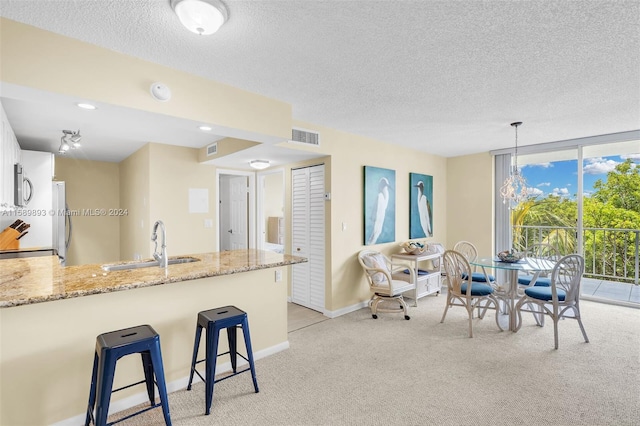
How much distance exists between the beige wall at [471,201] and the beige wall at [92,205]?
649cm

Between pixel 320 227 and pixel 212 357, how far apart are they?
239 cm

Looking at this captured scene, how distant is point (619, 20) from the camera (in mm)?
1739

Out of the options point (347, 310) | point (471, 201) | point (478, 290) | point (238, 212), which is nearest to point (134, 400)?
point (347, 310)

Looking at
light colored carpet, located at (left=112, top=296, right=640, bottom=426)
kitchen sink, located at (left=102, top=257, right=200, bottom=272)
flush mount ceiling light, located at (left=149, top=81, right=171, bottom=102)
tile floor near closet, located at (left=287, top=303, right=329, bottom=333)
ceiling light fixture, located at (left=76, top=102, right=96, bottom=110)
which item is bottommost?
tile floor near closet, located at (left=287, top=303, right=329, bottom=333)

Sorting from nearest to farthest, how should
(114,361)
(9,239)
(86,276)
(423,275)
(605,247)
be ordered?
(114,361)
(86,276)
(9,239)
(423,275)
(605,247)

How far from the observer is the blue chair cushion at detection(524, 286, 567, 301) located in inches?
130

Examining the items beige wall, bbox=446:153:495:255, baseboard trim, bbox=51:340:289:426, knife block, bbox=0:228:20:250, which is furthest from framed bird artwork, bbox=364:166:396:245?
knife block, bbox=0:228:20:250

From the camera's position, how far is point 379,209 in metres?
4.72

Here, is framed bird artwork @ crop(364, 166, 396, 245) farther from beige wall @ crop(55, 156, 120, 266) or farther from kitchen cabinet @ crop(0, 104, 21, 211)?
beige wall @ crop(55, 156, 120, 266)

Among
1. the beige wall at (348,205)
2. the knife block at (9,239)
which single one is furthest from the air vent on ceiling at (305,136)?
the knife block at (9,239)

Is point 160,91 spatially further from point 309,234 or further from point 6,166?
point 309,234

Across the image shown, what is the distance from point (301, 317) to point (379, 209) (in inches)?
76.1

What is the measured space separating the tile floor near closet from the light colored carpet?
Result: 19cm

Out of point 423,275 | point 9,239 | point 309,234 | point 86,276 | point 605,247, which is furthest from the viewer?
point 605,247
